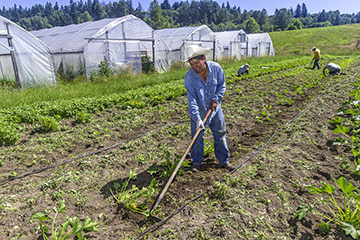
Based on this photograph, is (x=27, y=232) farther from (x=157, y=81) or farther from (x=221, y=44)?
(x=221, y=44)

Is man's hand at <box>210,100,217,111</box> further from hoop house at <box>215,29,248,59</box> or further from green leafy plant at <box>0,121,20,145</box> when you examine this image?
hoop house at <box>215,29,248,59</box>

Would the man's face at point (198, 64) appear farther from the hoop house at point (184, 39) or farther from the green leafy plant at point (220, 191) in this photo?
the hoop house at point (184, 39)

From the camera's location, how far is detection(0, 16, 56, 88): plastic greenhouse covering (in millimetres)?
9227

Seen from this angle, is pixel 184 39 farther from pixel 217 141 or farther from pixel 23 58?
pixel 217 141

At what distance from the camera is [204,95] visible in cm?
375

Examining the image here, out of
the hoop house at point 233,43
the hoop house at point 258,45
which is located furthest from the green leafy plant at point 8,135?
the hoop house at point 258,45

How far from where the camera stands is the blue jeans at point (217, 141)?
152 inches

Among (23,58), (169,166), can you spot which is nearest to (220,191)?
(169,166)

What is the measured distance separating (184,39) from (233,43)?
798 centimetres

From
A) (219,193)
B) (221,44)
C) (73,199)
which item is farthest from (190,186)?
(221,44)

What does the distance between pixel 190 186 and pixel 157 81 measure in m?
8.15

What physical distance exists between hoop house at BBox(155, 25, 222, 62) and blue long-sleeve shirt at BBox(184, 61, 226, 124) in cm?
1220

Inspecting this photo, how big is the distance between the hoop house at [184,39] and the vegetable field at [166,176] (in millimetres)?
10235

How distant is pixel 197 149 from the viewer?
13.1 feet
